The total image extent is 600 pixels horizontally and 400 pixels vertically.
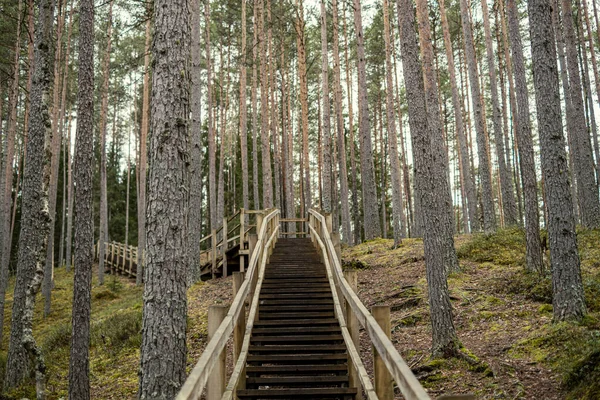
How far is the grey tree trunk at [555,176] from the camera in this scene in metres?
6.58

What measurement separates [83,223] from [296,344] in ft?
13.8

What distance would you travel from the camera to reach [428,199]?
6.94 metres

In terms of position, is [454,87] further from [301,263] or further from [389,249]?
[301,263]

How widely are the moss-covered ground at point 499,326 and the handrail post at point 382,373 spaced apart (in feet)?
7.37

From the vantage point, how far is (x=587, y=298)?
7.24 meters

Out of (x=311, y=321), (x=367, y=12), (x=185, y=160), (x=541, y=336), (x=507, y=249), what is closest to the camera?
(x=185, y=160)

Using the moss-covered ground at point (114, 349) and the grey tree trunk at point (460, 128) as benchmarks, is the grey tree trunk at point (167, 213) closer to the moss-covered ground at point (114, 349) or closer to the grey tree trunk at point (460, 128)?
the moss-covered ground at point (114, 349)

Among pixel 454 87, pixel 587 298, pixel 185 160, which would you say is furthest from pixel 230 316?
pixel 454 87

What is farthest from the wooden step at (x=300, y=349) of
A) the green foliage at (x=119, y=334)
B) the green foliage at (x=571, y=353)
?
the green foliage at (x=119, y=334)

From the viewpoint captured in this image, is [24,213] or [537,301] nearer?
[537,301]

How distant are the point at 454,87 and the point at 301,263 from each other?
1116 cm

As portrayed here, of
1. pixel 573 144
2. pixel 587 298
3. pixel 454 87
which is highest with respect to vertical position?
pixel 454 87

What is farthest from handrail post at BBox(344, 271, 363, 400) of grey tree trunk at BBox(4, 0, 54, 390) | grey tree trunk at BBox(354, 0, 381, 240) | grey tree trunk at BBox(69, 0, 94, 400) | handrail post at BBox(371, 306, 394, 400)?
grey tree trunk at BBox(354, 0, 381, 240)

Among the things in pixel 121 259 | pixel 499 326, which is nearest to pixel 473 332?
pixel 499 326
